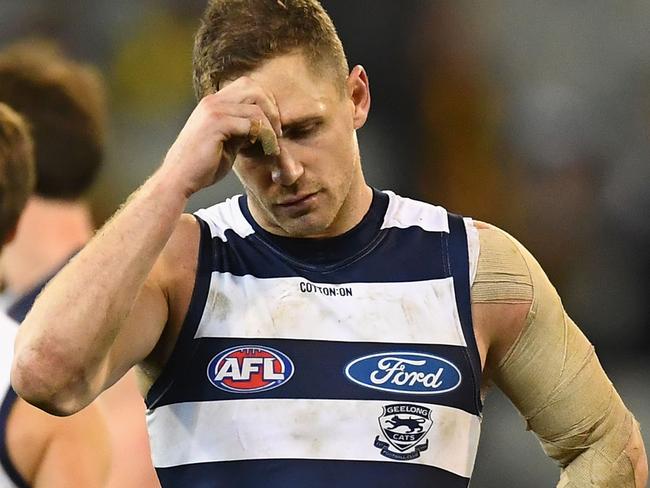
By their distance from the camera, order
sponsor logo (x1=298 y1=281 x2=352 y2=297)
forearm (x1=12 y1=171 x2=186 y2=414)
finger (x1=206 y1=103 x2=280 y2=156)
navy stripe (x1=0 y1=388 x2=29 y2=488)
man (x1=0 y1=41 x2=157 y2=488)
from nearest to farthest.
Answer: forearm (x1=12 y1=171 x2=186 y2=414) < finger (x1=206 y1=103 x2=280 y2=156) < sponsor logo (x1=298 y1=281 x2=352 y2=297) < navy stripe (x1=0 y1=388 x2=29 y2=488) < man (x1=0 y1=41 x2=157 y2=488)

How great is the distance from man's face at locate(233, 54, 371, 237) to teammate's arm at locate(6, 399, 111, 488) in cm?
66

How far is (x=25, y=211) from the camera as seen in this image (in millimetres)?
2643

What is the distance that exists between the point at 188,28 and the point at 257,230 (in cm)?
142

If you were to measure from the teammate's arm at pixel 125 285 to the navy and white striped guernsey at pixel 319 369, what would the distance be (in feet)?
0.28

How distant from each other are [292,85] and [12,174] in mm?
1159

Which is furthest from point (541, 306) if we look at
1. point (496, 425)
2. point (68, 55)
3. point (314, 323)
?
point (68, 55)

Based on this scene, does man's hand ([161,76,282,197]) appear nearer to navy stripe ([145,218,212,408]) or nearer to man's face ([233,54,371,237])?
man's face ([233,54,371,237])

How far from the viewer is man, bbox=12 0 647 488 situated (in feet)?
4.77

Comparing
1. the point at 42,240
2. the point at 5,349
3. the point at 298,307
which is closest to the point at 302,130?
the point at 298,307

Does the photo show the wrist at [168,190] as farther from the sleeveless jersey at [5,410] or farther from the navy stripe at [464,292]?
the sleeveless jersey at [5,410]

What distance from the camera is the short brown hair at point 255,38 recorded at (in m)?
1.49

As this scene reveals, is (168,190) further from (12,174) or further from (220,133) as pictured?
(12,174)

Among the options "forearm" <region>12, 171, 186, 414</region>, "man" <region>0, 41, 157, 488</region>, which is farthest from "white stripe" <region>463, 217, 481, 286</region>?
"man" <region>0, 41, 157, 488</region>

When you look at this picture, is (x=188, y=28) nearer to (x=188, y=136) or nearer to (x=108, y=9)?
(x=108, y=9)
